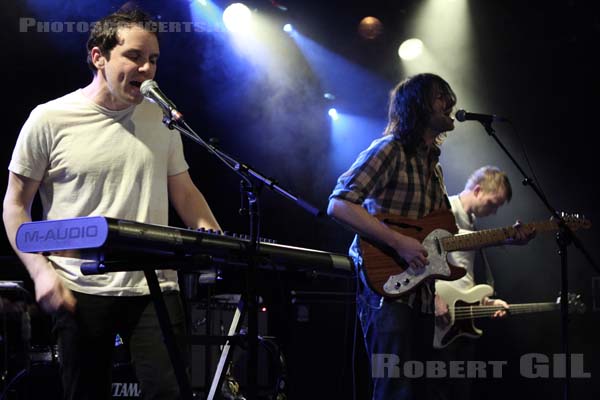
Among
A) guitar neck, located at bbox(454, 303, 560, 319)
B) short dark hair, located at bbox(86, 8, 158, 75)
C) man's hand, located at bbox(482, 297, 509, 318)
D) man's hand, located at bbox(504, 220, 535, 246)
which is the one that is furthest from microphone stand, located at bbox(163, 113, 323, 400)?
man's hand, located at bbox(482, 297, 509, 318)

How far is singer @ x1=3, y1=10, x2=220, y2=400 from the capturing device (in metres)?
2.41

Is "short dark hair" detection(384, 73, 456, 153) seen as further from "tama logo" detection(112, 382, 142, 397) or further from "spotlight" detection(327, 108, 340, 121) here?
"spotlight" detection(327, 108, 340, 121)

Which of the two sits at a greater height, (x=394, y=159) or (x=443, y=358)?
(x=394, y=159)

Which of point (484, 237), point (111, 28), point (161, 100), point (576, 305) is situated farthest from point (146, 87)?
point (576, 305)

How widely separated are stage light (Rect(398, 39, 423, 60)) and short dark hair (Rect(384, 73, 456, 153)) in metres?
3.93

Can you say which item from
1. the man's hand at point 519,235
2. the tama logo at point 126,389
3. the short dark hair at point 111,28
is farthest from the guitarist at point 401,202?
the tama logo at point 126,389

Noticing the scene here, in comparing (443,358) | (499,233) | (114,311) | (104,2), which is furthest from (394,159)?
(104,2)

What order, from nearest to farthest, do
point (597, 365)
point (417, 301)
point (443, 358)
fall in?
1. point (417, 301)
2. point (443, 358)
3. point (597, 365)

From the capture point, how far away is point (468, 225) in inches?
A: 216

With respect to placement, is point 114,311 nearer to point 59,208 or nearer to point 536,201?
point 59,208

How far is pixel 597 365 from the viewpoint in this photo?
254 inches

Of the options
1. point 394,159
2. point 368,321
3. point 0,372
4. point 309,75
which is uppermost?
point 309,75

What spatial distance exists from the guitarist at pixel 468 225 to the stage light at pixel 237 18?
114 inches

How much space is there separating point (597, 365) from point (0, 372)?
4.68 meters
